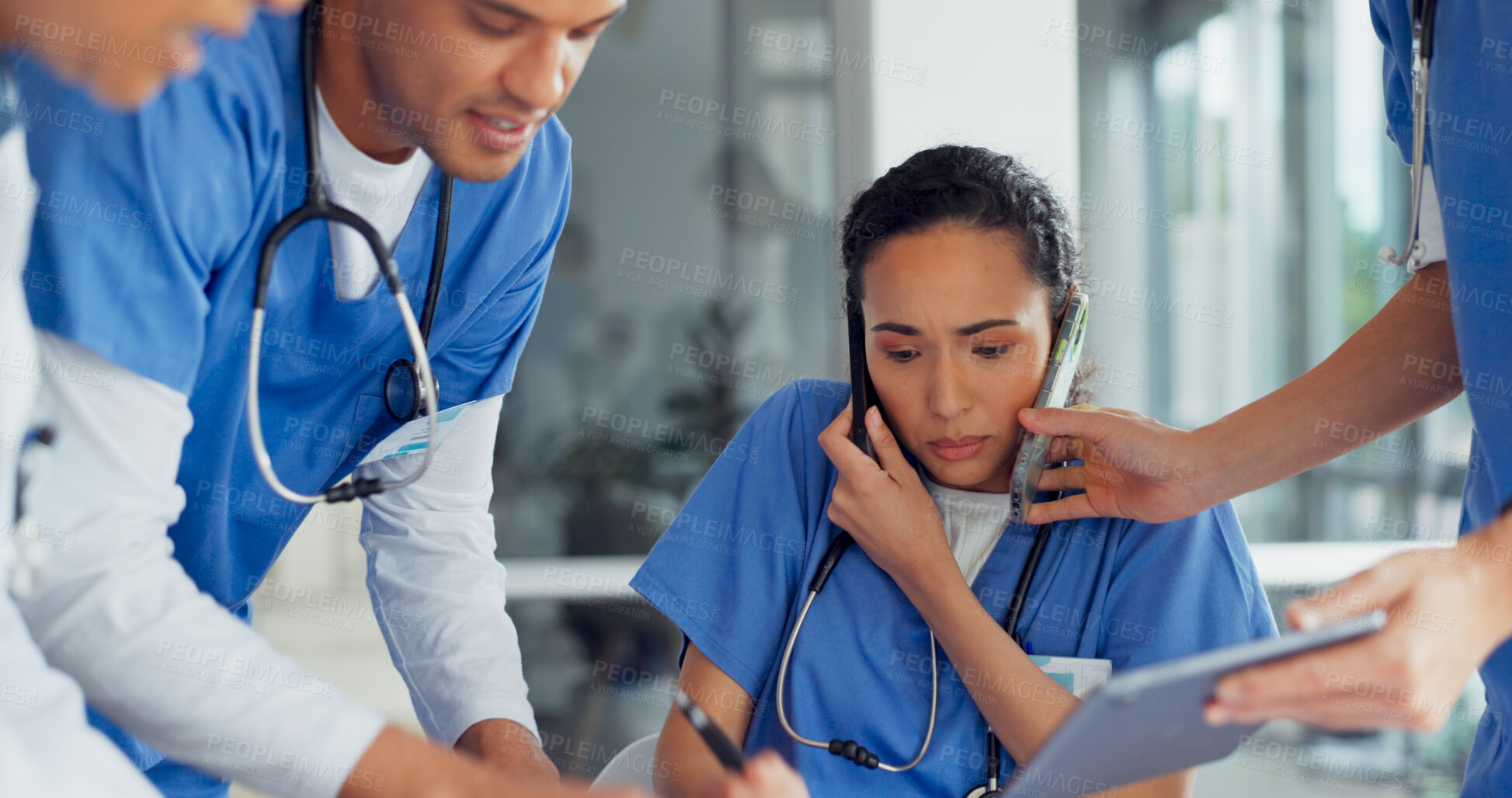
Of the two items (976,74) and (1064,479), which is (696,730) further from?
(976,74)

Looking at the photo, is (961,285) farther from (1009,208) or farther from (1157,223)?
(1157,223)

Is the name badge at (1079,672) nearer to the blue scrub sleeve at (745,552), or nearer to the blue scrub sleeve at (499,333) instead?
the blue scrub sleeve at (745,552)

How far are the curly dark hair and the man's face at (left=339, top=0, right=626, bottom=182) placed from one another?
59cm

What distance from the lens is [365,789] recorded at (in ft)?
2.43

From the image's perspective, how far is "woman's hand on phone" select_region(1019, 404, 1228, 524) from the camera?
119 centimetres

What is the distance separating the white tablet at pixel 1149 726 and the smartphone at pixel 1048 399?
0.49 meters

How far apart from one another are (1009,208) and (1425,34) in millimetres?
525

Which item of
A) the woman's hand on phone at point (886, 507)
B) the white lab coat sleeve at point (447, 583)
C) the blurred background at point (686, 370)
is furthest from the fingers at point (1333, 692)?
the blurred background at point (686, 370)

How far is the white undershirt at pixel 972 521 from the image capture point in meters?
1.38

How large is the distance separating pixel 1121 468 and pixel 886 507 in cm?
28

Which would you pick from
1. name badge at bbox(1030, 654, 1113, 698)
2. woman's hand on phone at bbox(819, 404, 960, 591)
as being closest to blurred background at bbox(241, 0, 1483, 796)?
woman's hand on phone at bbox(819, 404, 960, 591)

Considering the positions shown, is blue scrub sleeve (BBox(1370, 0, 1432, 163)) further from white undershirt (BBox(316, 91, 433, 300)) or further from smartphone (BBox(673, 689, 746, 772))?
white undershirt (BBox(316, 91, 433, 300))

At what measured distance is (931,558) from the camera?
1240 mm

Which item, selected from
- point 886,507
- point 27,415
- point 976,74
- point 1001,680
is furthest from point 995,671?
point 976,74
